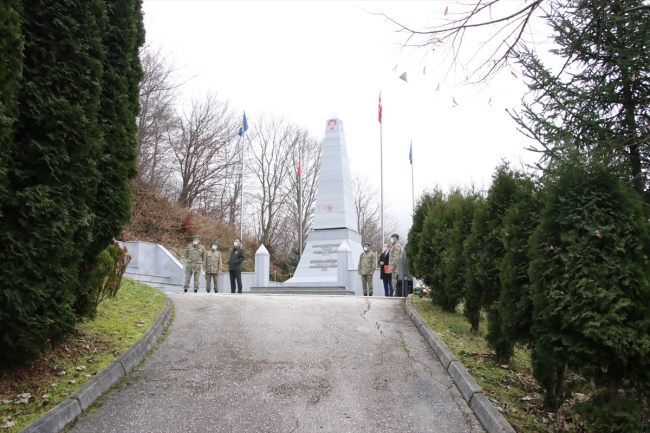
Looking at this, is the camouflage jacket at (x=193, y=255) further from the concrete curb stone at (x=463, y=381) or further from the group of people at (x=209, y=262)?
the concrete curb stone at (x=463, y=381)

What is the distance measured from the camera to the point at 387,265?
15.9m

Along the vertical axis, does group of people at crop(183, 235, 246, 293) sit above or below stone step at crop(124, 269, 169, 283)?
above

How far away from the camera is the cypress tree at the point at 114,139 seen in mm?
6492

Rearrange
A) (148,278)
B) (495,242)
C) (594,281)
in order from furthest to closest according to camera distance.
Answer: (148,278) < (495,242) < (594,281)

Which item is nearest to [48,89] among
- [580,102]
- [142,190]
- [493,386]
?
[493,386]

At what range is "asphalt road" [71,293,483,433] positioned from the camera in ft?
14.6

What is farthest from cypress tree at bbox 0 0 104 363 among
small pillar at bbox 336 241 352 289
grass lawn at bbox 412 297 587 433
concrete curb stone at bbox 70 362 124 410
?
small pillar at bbox 336 241 352 289

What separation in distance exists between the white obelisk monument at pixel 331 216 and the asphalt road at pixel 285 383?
1546 centimetres

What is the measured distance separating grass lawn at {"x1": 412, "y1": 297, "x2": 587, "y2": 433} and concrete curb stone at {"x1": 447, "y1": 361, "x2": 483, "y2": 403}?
122 mm

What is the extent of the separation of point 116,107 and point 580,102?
8.49 meters

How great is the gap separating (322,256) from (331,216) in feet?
6.84

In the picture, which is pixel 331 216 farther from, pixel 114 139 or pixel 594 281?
pixel 594 281

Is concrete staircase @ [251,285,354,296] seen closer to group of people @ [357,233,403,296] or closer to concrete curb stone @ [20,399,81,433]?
group of people @ [357,233,403,296]

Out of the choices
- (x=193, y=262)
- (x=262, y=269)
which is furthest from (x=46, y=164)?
(x=262, y=269)
